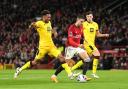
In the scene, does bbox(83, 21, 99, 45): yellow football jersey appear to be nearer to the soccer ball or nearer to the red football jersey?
the red football jersey

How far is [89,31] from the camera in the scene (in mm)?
21469

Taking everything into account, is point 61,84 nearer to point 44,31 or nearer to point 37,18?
point 44,31

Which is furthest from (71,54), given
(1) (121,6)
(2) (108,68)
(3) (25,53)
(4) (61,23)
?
(1) (121,6)

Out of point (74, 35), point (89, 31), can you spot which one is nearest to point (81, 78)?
point (74, 35)

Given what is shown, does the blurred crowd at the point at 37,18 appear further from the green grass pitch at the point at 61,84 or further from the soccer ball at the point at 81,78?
the soccer ball at the point at 81,78

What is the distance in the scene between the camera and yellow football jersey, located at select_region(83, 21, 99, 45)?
2136 cm

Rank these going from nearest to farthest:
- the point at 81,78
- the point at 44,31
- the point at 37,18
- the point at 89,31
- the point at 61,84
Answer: the point at 61,84, the point at 81,78, the point at 44,31, the point at 89,31, the point at 37,18

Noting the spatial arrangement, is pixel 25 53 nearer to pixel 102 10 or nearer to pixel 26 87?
pixel 102 10

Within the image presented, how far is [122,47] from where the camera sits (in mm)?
33438

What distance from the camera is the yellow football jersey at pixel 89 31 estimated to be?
21.4 meters

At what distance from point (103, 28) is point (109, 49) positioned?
2.44 meters

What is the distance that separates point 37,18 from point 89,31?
19461mm

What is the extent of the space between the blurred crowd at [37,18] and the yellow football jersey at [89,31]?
11.3 meters

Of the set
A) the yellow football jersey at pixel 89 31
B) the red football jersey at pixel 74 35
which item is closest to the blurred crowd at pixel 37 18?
the yellow football jersey at pixel 89 31
